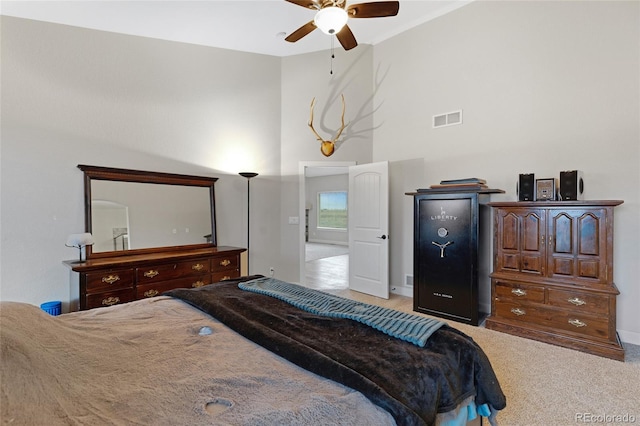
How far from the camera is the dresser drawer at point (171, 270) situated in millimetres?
3096

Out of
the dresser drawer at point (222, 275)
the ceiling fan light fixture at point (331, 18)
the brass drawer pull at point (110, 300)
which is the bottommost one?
the brass drawer pull at point (110, 300)

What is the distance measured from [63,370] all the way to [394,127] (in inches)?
182

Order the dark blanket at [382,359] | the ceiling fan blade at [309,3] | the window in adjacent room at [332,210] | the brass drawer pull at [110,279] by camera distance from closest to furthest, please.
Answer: the dark blanket at [382,359] → the ceiling fan blade at [309,3] → the brass drawer pull at [110,279] → the window in adjacent room at [332,210]

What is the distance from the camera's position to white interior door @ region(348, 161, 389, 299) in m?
4.48

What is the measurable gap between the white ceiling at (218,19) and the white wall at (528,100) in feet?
1.36

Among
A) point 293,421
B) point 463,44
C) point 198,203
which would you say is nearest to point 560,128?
point 463,44

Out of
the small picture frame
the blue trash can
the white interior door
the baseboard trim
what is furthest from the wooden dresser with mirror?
the baseboard trim

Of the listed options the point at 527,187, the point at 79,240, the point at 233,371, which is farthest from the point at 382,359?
the point at 79,240

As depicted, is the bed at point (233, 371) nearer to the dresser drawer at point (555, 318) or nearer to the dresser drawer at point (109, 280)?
the dresser drawer at point (109, 280)

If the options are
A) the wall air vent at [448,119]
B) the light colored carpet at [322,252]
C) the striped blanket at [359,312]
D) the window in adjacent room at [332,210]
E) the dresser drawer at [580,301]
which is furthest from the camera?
the window in adjacent room at [332,210]

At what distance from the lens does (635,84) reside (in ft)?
9.71

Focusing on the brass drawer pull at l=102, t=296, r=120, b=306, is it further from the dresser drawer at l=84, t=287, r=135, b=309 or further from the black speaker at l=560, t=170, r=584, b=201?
the black speaker at l=560, t=170, r=584, b=201

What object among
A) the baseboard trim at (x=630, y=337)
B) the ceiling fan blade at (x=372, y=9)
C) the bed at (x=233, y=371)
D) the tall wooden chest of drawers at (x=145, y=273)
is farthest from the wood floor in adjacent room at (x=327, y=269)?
the ceiling fan blade at (x=372, y=9)

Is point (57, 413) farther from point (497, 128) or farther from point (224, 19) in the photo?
point (497, 128)
